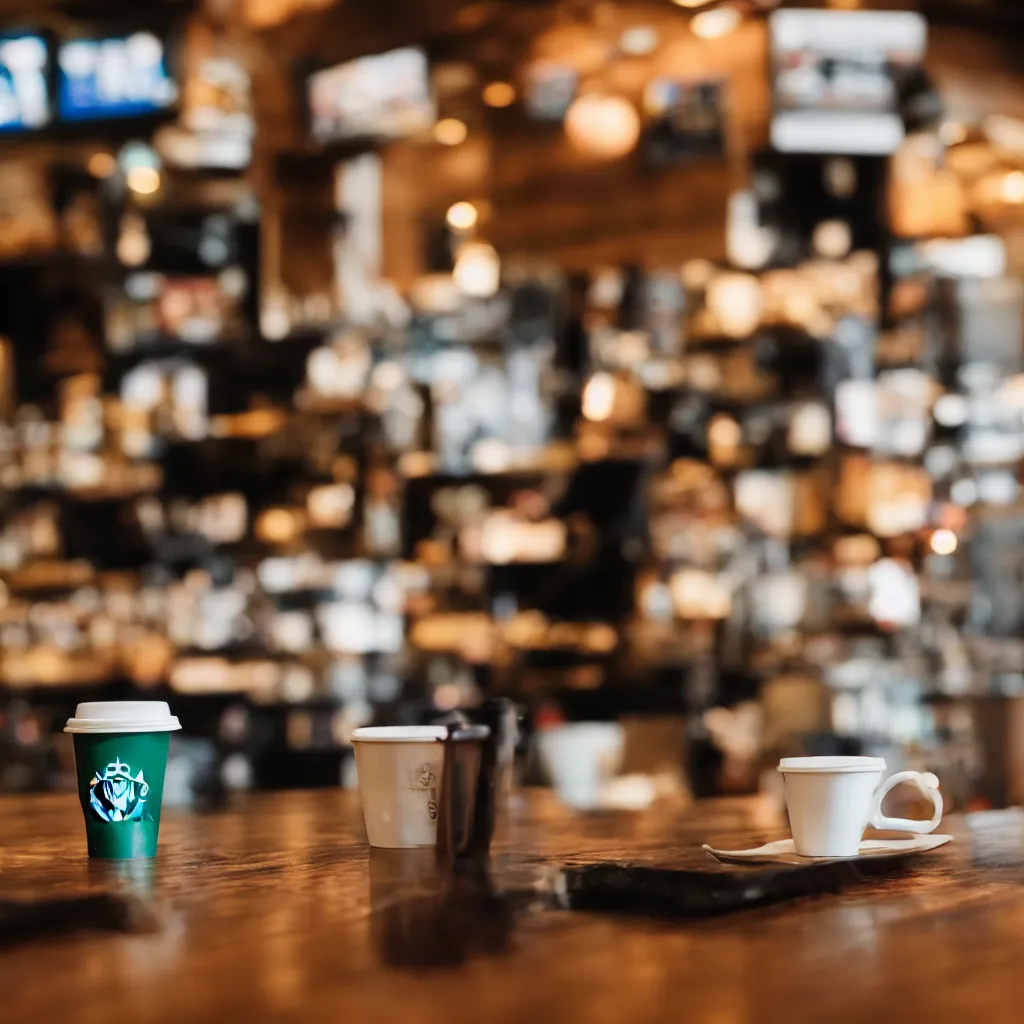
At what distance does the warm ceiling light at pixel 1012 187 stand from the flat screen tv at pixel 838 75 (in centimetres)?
79

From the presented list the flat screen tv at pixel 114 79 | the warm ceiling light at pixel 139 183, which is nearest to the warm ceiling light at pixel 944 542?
the flat screen tv at pixel 114 79

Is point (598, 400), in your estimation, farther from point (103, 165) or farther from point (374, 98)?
point (103, 165)

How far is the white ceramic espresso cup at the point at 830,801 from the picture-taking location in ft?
4.03

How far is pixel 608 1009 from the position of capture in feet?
2.39

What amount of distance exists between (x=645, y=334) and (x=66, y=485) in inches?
99.3

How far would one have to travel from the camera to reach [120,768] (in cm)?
135

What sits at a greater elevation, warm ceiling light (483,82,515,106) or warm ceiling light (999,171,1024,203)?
warm ceiling light (483,82,515,106)

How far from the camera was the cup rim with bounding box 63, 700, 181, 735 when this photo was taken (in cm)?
133

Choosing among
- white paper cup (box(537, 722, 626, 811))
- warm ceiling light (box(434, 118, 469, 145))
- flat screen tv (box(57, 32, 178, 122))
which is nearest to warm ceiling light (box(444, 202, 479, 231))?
warm ceiling light (box(434, 118, 469, 145))

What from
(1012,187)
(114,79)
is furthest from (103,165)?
(1012,187)

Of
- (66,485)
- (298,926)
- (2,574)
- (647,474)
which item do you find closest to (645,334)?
(647,474)

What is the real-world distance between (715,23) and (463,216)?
1.22m

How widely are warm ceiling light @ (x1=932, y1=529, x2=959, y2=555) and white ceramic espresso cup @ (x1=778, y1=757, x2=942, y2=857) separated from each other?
15.2 feet

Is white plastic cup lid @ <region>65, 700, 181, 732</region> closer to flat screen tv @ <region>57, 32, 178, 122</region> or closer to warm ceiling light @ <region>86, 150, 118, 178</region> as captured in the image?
flat screen tv @ <region>57, 32, 178, 122</region>
